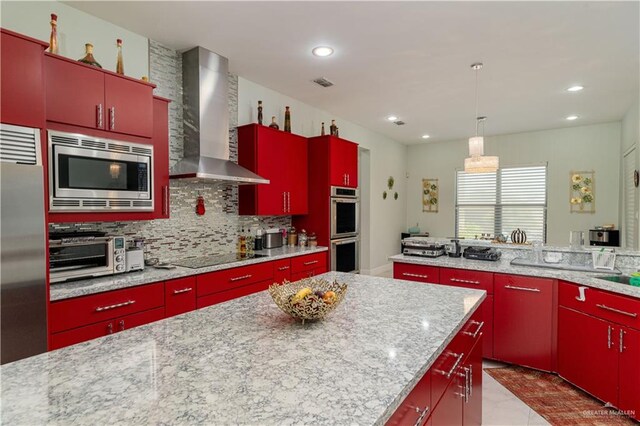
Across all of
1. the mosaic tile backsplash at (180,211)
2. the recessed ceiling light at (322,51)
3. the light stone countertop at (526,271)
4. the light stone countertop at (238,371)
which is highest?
the recessed ceiling light at (322,51)

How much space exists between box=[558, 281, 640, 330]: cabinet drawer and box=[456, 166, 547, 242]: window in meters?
4.60

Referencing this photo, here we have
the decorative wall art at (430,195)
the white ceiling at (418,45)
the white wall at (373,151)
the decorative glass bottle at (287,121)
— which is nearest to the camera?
the white ceiling at (418,45)

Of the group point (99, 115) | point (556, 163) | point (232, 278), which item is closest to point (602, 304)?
point (232, 278)

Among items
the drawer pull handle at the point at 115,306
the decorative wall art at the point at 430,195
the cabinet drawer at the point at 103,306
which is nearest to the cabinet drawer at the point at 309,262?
the cabinet drawer at the point at 103,306

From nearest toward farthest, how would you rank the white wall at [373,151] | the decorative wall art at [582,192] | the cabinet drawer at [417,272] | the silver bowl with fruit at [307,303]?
the silver bowl with fruit at [307,303], the cabinet drawer at [417,272], the white wall at [373,151], the decorative wall art at [582,192]

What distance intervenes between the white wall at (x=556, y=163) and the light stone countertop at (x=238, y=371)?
20.1 ft

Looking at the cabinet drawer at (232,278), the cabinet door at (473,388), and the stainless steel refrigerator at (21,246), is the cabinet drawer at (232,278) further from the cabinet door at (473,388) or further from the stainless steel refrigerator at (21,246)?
the cabinet door at (473,388)

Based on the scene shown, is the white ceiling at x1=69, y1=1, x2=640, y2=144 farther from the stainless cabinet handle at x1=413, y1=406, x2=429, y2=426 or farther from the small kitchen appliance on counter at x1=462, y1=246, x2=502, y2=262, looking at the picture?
the stainless cabinet handle at x1=413, y1=406, x2=429, y2=426

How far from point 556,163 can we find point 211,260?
6396mm

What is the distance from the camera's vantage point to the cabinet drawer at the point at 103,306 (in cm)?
200

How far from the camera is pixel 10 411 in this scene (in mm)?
834

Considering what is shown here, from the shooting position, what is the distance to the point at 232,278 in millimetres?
3002

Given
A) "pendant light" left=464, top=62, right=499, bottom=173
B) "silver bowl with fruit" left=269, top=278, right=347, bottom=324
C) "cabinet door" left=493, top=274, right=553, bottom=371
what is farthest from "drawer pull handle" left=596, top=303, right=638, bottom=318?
"silver bowl with fruit" left=269, top=278, right=347, bottom=324

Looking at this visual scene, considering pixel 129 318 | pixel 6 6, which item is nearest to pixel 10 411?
pixel 129 318
